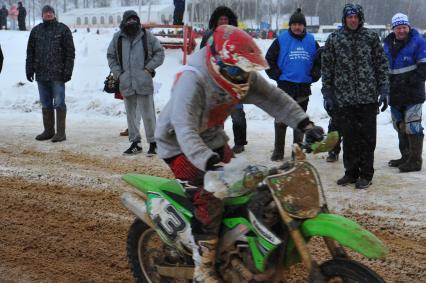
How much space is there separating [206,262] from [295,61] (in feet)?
16.2

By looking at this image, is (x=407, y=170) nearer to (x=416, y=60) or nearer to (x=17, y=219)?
(x=416, y=60)

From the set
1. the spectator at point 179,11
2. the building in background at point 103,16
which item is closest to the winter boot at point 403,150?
the spectator at point 179,11

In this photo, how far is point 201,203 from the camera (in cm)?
353

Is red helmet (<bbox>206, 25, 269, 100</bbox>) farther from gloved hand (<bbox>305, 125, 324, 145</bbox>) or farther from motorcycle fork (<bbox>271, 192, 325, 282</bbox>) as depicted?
motorcycle fork (<bbox>271, 192, 325, 282</bbox>)

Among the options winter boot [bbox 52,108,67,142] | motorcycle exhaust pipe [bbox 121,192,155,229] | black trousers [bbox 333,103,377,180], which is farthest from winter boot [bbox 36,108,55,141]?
motorcycle exhaust pipe [bbox 121,192,155,229]

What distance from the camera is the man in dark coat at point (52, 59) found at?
953cm

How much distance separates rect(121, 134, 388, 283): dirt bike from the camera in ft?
9.98

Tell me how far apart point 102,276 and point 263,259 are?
1793 millimetres

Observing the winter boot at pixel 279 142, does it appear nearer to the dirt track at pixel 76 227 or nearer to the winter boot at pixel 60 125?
the dirt track at pixel 76 227

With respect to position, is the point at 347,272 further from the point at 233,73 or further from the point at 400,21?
the point at 400,21

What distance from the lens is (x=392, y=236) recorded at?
5.36 meters

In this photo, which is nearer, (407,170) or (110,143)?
(407,170)

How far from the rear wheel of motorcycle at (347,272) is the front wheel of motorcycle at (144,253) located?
4.43 feet

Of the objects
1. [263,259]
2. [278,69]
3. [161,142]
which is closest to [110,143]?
[278,69]
